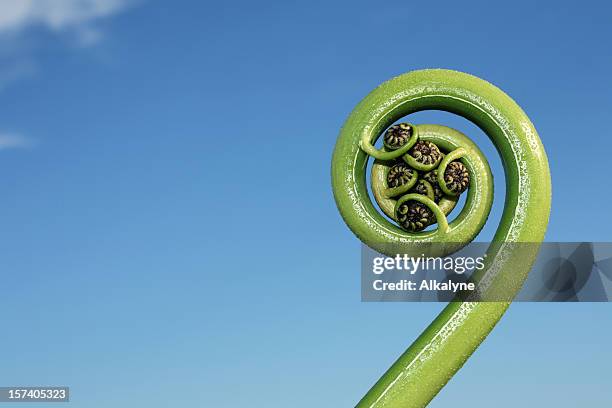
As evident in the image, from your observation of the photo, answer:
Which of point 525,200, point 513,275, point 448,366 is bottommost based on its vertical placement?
point 448,366

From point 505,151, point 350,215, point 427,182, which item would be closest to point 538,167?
point 505,151

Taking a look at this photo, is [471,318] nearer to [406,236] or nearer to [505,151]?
[406,236]

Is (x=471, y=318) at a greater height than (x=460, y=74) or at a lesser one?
lesser

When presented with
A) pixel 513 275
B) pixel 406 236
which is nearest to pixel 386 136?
pixel 406 236

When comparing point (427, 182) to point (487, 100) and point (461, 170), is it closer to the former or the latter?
point (461, 170)

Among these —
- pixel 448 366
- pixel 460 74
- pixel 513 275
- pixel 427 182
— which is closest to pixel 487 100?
pixel 460 74

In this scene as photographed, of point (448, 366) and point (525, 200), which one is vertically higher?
point (525, 200)
